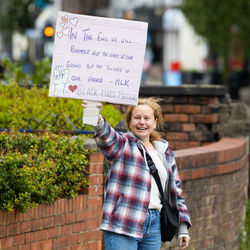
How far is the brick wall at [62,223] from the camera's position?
5258mm

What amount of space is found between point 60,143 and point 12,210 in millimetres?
937

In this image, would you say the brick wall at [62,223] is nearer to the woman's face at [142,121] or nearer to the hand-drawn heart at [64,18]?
the woman's face at [142,121]

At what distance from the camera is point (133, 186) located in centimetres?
472

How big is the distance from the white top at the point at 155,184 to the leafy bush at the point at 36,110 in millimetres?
2542

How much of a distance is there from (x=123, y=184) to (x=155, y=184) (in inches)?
9.1

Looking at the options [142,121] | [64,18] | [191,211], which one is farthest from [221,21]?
[142,121]

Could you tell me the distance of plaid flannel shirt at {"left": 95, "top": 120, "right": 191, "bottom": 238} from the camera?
4656 mm

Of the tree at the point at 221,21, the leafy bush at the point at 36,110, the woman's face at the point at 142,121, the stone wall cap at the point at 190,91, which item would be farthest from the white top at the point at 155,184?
the tree at the point at 221,21

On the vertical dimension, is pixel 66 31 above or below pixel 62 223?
above

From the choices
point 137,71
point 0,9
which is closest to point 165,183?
point 137,71

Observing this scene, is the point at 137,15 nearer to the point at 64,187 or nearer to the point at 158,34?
the point at 158,34

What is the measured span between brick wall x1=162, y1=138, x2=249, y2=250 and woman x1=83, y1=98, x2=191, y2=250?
195 centimetres

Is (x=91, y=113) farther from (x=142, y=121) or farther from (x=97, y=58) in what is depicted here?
(x=97, y=58)

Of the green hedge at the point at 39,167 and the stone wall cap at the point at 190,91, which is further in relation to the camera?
the stone wall cap at the point at 190,91
